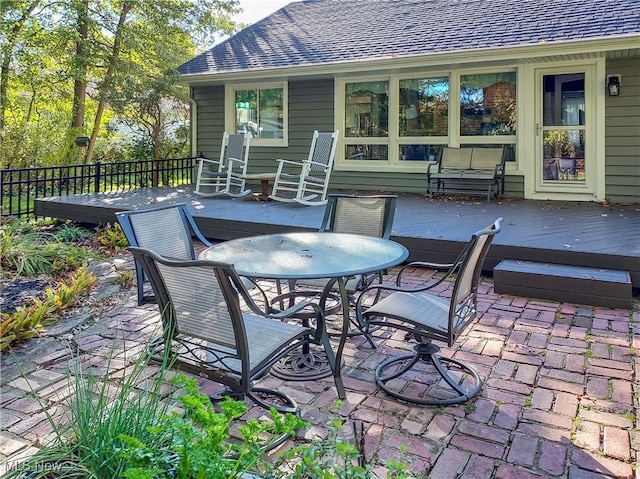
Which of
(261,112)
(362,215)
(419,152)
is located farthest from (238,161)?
(362,215)

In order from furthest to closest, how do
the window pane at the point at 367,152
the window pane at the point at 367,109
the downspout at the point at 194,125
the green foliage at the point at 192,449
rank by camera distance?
1. the downspout at the point at 194,125
2. the window pane at the point at 367,152
3. the window pane at the point at 367,109
4. the green foliage at the point at 192,449

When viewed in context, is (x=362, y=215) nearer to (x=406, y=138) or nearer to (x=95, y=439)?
(x=95, y=439)

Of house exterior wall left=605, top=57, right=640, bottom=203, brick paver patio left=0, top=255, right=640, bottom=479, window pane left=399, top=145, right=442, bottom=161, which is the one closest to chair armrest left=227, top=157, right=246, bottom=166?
window pane left=399, top=145, right=442, bottom=161

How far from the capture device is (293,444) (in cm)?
193

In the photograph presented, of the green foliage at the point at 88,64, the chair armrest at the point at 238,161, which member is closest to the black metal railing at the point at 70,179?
the chair armrest at the point at 238,161

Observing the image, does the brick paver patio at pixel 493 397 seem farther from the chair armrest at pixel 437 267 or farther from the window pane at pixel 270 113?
the window pane at pixel 270 113

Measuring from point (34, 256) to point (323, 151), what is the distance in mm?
4224

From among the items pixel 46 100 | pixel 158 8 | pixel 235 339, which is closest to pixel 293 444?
pixel 235 339

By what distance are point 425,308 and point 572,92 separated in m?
5.93

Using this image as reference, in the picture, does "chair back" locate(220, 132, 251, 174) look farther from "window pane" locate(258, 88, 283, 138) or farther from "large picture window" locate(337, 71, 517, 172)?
"large picture window" locate(337, 71, 517, 172)

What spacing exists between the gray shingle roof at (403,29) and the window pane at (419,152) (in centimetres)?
152

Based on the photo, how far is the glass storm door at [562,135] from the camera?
7012 millimetres

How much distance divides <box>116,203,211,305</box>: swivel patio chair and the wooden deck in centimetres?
223

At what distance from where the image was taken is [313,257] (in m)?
2.55
